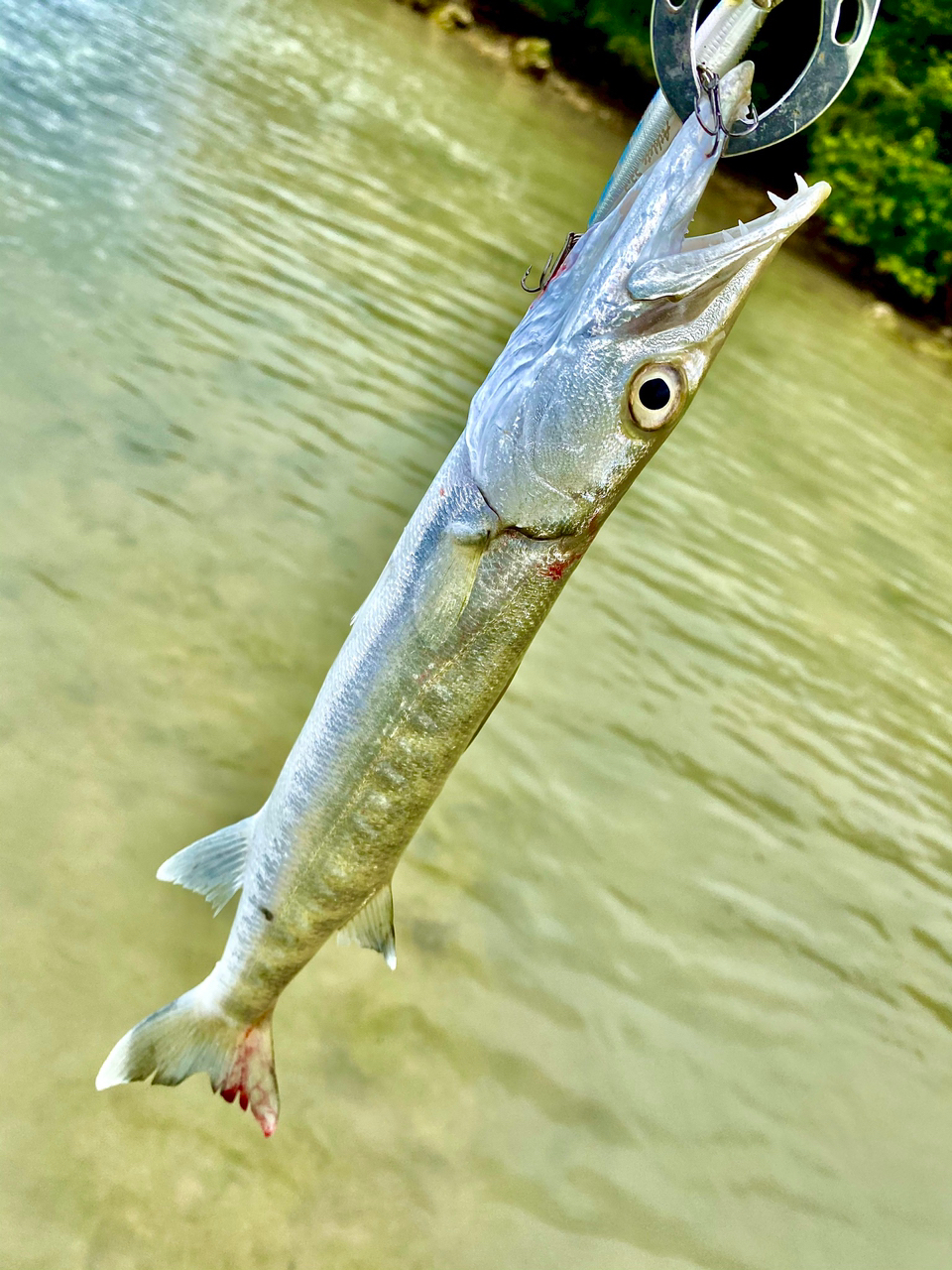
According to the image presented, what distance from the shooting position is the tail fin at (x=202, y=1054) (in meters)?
2.45

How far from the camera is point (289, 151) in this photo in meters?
10.4

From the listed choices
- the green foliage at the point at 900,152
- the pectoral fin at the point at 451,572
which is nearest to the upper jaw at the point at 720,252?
the pectoral fin at the point at 451,572

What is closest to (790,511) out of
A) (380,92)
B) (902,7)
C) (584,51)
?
(380,92)

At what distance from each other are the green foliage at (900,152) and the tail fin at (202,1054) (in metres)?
22.5

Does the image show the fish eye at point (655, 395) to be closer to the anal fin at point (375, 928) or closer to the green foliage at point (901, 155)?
the anal fin at point (375, 928)

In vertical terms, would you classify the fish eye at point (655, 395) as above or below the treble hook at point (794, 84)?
below

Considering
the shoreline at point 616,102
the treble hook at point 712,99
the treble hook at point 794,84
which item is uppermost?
the shoreline at point 616,102

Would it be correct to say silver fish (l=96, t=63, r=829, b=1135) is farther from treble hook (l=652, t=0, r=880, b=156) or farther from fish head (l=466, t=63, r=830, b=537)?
treble hook (l=652, t=0, r=880, b=156)

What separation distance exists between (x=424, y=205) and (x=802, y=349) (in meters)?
5.59

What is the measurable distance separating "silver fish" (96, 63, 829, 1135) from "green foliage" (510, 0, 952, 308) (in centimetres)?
2208

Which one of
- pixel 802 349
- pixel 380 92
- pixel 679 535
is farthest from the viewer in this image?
pixel 380 92

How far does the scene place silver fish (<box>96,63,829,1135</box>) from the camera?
1756 millimetres

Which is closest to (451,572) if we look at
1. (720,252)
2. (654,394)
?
(654,394)

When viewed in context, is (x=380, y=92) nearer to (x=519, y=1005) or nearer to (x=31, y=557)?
(x=31, y=557)
